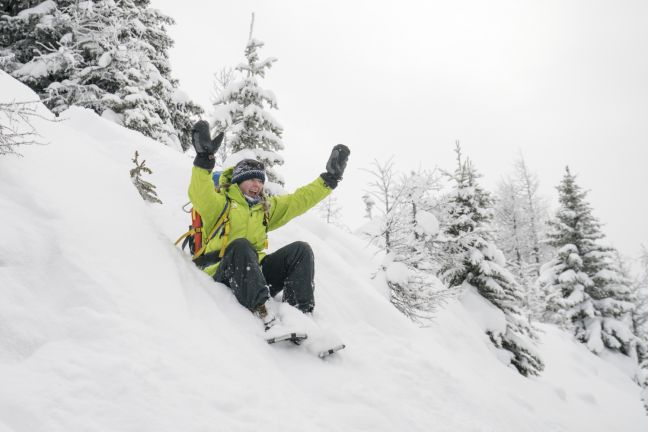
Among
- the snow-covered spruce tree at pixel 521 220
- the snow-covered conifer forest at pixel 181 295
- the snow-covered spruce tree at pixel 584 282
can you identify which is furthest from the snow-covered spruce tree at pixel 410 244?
the snow-covered spruce tree at pixel 521 220

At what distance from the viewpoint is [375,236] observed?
9.71 m

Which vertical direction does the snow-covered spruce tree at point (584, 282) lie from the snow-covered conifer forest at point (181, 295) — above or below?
above

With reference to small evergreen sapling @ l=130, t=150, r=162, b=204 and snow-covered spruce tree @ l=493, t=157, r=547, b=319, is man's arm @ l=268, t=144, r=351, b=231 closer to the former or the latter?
small evergreen sapling @ l=130, t=150, r=162, b=204

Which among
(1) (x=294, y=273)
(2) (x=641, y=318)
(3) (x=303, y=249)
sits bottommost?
(1) (x=294, y=273)

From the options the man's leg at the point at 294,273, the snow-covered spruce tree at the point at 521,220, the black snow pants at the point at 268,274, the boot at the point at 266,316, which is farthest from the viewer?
the snow-covered spruce tree at the point at 521,220

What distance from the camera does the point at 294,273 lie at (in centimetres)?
419

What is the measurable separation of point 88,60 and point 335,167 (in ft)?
37.2

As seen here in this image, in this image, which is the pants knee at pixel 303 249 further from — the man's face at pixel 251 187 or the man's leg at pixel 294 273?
the man's face at pixel 251 187

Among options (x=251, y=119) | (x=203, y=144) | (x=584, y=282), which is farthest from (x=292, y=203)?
(x=584, y=282)

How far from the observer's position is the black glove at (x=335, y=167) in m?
5.01

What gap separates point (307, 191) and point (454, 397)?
274 cm

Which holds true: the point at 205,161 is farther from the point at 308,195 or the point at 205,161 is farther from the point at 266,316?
the point at 266,316

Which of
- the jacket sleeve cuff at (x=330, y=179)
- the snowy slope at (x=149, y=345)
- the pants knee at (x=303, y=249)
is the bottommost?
the snowy slope at (x=149, y=345)

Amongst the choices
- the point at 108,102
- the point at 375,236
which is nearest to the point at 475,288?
the point at 375,236
